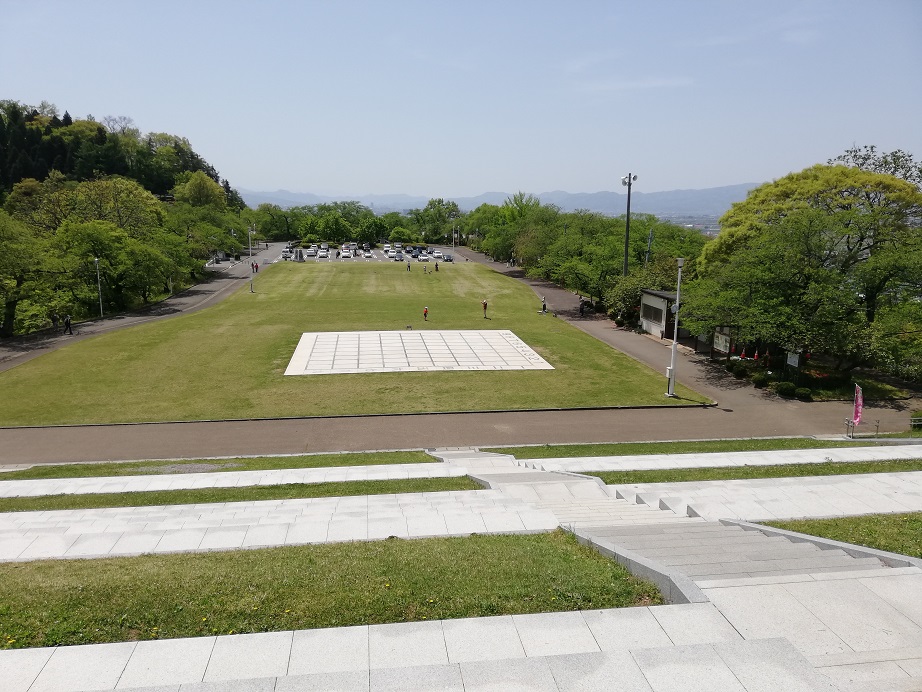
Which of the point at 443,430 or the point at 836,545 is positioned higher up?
the point at 836,545

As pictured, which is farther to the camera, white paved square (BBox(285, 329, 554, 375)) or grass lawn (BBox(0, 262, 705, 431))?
white paved square (BBox(285, 329, 554, 375))

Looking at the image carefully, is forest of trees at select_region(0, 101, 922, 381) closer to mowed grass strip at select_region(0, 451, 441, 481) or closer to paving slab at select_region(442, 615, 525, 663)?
mowed grass strip at select_region(0, 451, 441, 481)

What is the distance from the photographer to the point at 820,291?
25.9 metres

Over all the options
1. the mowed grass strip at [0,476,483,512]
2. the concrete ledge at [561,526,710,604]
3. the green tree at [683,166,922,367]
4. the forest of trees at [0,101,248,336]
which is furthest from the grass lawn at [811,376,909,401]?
the forest of trees at [0,101,248,336]

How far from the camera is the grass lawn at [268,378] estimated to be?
77.8ft

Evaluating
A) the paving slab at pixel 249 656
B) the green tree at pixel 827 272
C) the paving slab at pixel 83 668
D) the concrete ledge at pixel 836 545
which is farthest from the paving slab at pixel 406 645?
the green tree at pixel 827 272

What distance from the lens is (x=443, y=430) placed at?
21.8 metres

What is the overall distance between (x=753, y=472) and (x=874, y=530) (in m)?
4.86

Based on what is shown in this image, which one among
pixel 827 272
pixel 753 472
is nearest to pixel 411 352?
pixel 753 472

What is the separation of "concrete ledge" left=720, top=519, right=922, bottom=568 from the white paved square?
19298mm

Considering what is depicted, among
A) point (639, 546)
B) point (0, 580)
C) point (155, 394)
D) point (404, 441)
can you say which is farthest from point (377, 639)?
point (155, 394)

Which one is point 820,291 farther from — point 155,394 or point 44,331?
point 44,331

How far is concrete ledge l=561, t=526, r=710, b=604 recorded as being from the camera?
7.35 meters

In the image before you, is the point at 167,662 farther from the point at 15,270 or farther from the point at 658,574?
the point at 15,270
